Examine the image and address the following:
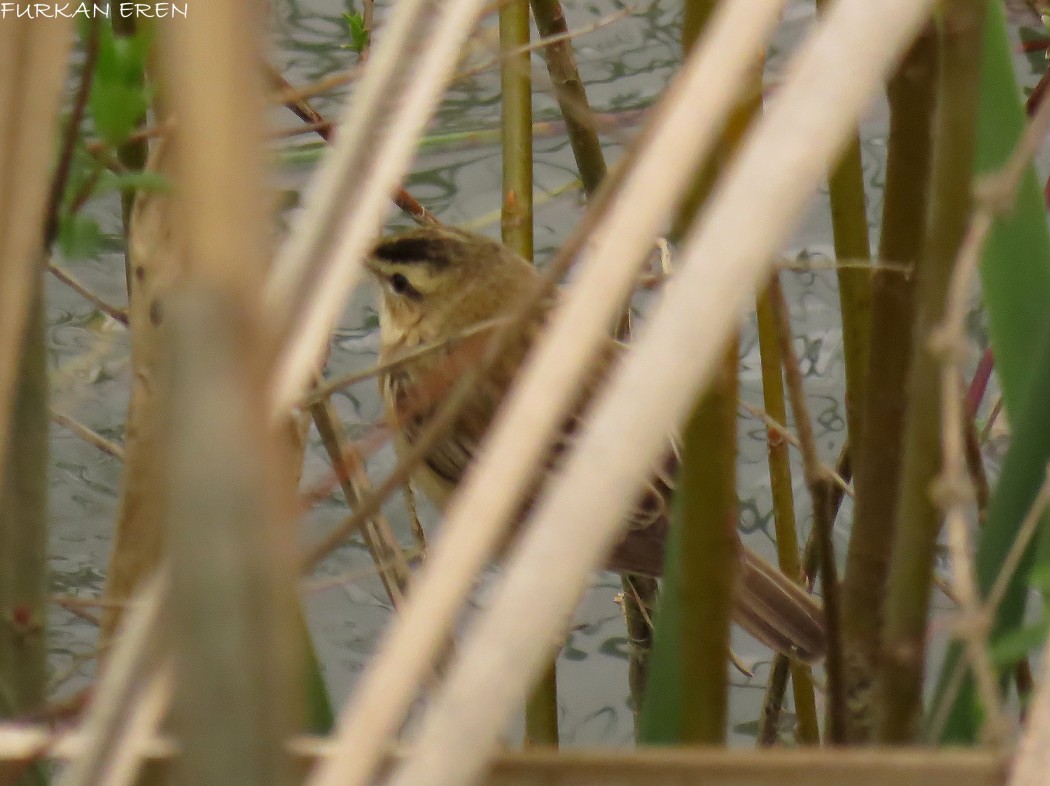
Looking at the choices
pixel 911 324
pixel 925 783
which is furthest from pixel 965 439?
pixel 925 783

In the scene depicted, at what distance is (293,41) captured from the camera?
3004mm

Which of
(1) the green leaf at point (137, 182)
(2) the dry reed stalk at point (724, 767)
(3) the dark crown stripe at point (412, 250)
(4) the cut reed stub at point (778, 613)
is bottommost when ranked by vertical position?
(4) the cut reed stub at point (778, 613)

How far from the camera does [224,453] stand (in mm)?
417

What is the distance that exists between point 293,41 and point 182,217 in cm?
266

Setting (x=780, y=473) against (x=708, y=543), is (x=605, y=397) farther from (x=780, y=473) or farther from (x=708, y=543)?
(x=780, y=473)

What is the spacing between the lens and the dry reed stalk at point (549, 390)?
23.3 inches

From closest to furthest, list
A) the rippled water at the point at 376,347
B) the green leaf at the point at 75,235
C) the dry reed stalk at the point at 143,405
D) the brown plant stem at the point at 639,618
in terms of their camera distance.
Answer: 1. the green leaf at the point at 75,235
2. the dry reed stalk at the point at 143,405
3. the brown plant stem at the point at 639,618
4. the rippled water at the point at 376,347

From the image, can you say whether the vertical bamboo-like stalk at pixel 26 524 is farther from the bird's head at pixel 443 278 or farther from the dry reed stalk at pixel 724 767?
the bird's head at pixel 443 278

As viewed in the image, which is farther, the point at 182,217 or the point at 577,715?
the point at 577,715

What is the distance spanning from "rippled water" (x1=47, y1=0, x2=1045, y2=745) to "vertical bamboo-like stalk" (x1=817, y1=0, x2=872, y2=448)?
802mm

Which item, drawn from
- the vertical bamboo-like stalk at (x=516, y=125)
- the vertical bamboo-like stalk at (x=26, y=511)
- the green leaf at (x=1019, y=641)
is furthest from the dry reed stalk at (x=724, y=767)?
the vertical bamboo-like stalk at (x=516, y=125)

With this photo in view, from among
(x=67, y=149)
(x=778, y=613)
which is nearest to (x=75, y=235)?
(x=67, y=149)

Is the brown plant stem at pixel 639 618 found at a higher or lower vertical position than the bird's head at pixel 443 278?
lower

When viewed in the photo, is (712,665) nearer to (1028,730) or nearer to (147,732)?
(1028,730)
